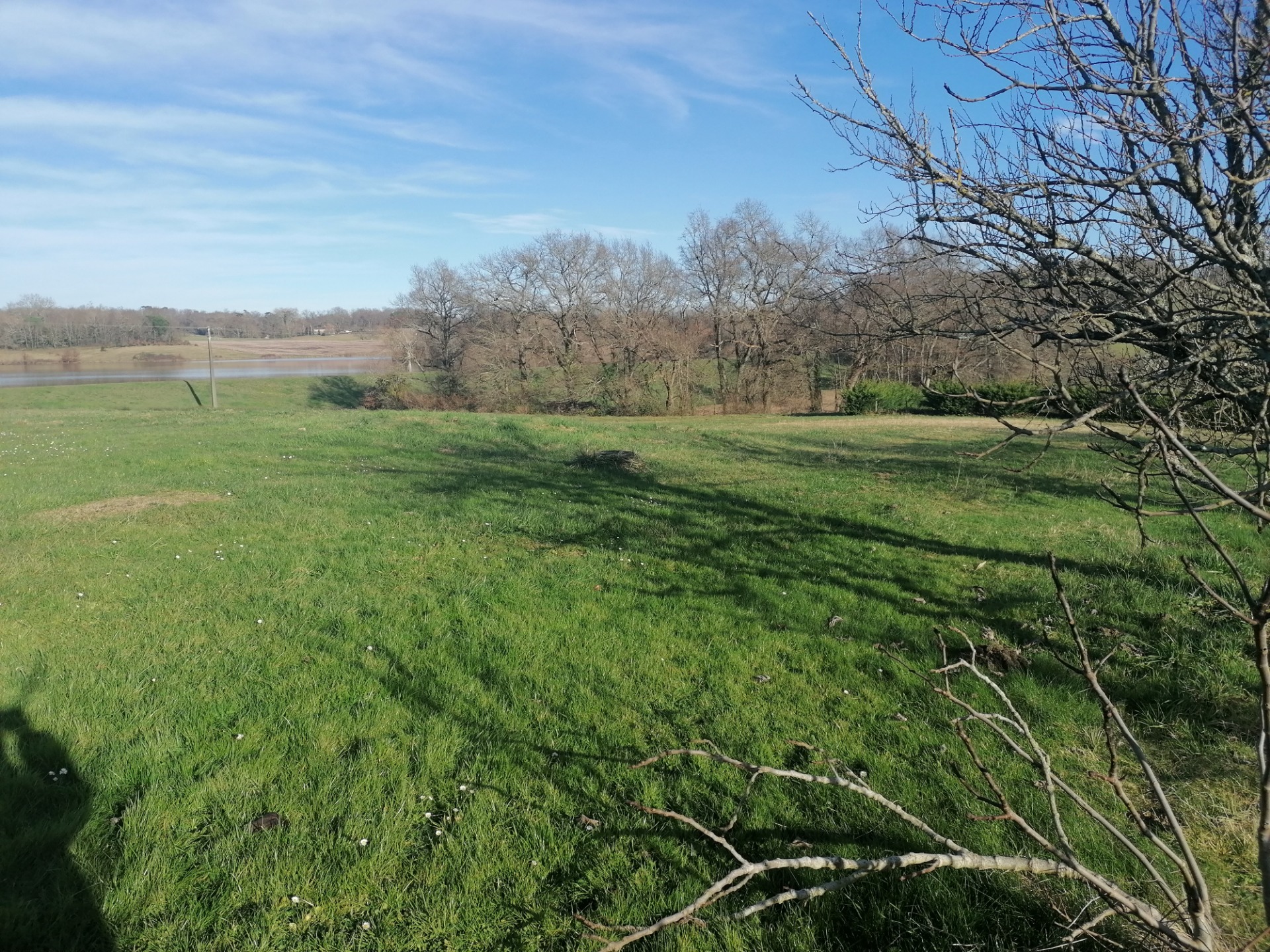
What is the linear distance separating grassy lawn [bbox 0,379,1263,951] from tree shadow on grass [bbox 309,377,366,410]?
46.2m

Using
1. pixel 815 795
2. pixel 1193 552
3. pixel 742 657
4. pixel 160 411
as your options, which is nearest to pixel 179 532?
pixel 742 657

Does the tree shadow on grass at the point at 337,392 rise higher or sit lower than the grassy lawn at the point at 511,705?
higher

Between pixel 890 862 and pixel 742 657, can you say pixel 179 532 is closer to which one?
pixel 742 657

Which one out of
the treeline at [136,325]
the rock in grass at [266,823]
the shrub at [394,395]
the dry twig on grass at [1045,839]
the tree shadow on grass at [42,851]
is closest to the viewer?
the dry twig on grass at [1045,839]

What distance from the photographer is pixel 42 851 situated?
2.99 metres

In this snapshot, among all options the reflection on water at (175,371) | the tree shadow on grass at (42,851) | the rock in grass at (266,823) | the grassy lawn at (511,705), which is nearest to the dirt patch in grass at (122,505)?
the grassy lawn at (511,705)

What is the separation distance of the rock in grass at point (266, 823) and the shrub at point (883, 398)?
2957 cm

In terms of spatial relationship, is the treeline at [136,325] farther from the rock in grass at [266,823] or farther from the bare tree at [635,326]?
the rock in grass at [266,823]

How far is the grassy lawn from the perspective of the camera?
2760 millimetres

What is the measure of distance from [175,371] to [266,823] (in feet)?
253

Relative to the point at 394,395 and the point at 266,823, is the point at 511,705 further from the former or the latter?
the point at 394,395

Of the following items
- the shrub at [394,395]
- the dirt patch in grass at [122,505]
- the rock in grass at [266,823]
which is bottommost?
the rock in grass at [266,823]

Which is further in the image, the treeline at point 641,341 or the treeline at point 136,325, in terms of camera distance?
the treeline at point 136,325

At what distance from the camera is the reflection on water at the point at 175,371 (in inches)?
2168
